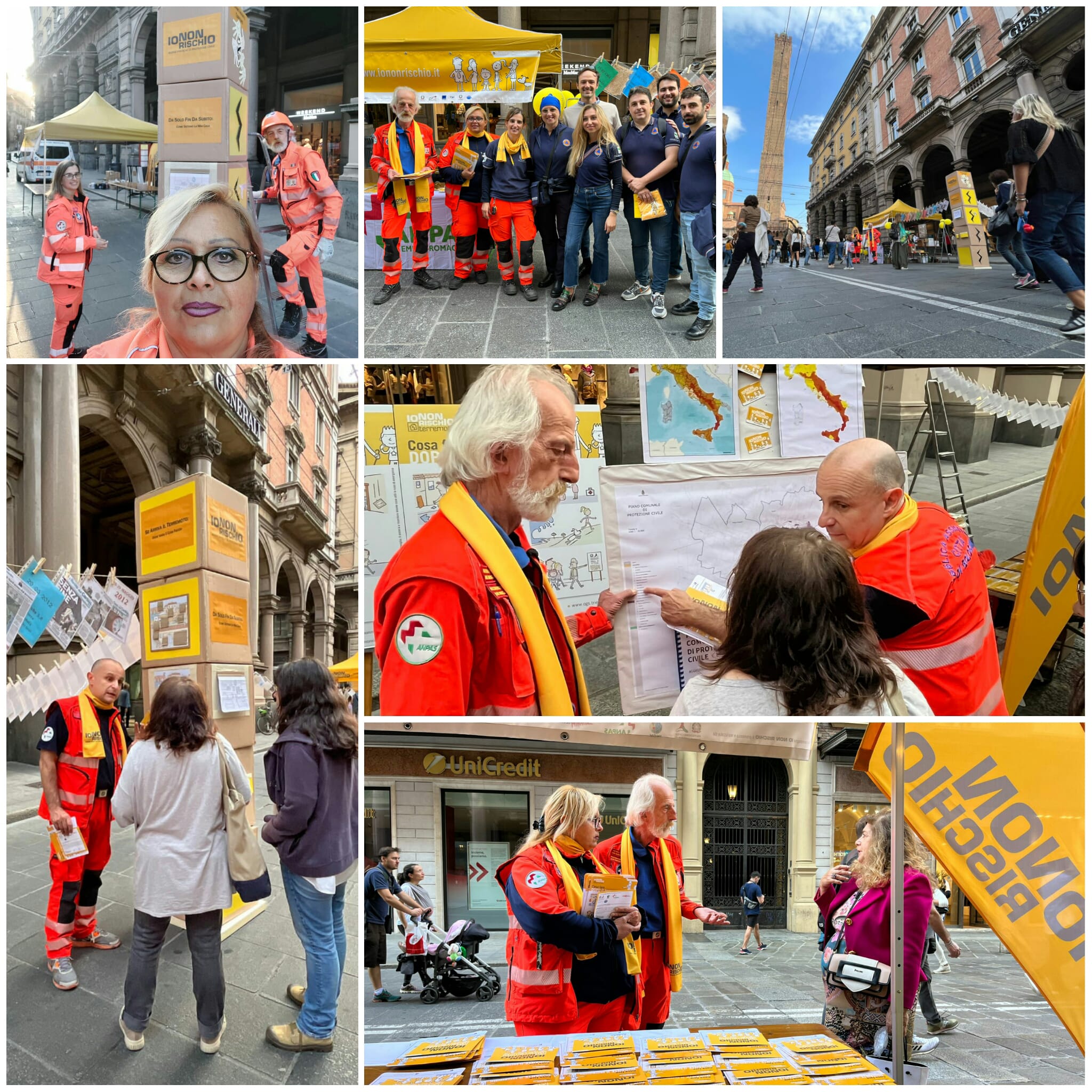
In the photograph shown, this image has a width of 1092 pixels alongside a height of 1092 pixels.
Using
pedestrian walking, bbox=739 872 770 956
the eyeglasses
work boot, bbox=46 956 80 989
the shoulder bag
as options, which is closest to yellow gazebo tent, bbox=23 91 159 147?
the eyeglasses

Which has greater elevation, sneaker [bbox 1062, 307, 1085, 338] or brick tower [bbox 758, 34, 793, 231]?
brick tower [bbox 758, 34, 793, 231]

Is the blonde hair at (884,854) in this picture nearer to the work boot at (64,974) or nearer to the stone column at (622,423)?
the stone column at (622,423)

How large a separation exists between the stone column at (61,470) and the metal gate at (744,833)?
7.29 ft

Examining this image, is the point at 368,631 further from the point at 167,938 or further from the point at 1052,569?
the point at 1052,569

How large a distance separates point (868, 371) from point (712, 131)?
115cm

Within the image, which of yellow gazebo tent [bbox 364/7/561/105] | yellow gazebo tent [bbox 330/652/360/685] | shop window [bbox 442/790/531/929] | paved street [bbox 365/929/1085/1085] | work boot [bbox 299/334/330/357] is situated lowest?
paved street [bbox 365/929/1085/1085]

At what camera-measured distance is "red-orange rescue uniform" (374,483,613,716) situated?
5.20 ft

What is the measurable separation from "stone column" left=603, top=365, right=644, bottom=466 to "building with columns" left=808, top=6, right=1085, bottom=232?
1017 millimetres

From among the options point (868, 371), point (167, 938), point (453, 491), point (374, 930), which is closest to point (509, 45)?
point (868, 371)

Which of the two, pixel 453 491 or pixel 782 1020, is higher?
pixel 453 491

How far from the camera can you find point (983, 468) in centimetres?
253

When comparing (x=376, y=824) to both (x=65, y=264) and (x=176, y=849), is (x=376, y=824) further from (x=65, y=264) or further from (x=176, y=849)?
(x=65, y=264)

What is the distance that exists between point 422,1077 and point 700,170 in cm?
327

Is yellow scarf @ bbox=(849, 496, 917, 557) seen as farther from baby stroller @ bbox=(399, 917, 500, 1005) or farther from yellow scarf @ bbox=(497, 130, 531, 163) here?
yellow scarf @ bbox=(497, 130, 531, 163)
